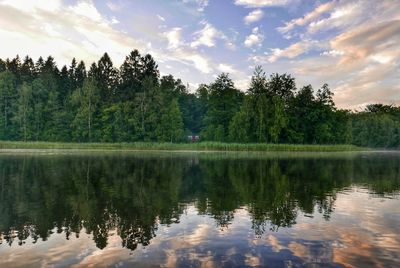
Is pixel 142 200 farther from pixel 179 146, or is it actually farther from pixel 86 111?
pixel 86 111

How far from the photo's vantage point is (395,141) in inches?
6580

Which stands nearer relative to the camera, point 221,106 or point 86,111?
point 86,111

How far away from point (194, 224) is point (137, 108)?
10046 centimetres

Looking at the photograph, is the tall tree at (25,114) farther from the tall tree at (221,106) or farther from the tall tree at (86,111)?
the tall tree at (221,106)

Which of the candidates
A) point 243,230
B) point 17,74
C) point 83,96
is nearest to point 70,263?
point 243,230

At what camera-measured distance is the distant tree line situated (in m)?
111

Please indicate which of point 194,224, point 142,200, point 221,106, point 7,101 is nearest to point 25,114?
point 7,101

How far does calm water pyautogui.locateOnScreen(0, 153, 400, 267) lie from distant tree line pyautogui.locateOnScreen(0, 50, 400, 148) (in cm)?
8309

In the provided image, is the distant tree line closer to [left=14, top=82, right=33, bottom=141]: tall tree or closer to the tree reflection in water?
[left=14, top=82, right=33, bottom=141]: tall tree

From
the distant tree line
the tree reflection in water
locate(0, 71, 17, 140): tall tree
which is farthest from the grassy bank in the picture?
the tree reflection in water

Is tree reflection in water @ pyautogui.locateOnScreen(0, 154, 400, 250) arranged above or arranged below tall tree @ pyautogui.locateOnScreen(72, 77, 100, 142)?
below

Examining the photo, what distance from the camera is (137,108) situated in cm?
11338

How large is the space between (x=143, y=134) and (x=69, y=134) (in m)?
25.8

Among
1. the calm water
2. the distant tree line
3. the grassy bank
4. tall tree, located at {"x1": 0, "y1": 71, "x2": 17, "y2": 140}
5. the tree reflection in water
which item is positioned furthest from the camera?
tall tree, located at {"x1": 0, "y1": 71, "x2": 17, "y2": 140}
